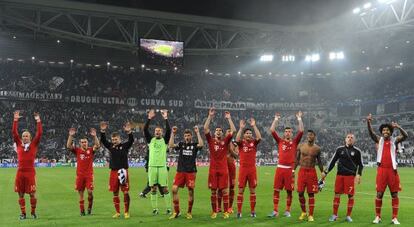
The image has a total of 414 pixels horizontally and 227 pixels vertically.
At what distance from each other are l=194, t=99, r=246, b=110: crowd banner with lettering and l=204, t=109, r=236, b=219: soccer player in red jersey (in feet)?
149

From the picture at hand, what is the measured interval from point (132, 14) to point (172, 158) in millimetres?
16206

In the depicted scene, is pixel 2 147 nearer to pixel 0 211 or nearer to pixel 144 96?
pixel 144 96

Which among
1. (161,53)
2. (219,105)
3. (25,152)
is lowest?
(25,152)

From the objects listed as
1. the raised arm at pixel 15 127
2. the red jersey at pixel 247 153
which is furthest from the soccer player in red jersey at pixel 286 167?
the raised arm at pixel 15 127

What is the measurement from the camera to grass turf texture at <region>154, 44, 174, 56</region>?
3888 centimetres

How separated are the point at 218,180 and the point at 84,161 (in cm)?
394

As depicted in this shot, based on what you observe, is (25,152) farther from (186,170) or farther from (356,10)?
(356,10)

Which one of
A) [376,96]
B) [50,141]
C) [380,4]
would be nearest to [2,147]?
[50,141]

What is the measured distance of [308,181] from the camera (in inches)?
489

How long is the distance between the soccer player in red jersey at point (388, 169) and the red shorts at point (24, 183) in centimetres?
925

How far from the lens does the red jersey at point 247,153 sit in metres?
12.8

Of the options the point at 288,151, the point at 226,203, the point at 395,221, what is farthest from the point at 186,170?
the point at 395,221

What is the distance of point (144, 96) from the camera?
57.0 metres

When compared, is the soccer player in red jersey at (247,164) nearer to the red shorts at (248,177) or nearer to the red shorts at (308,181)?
the red shorts at (248,177)
